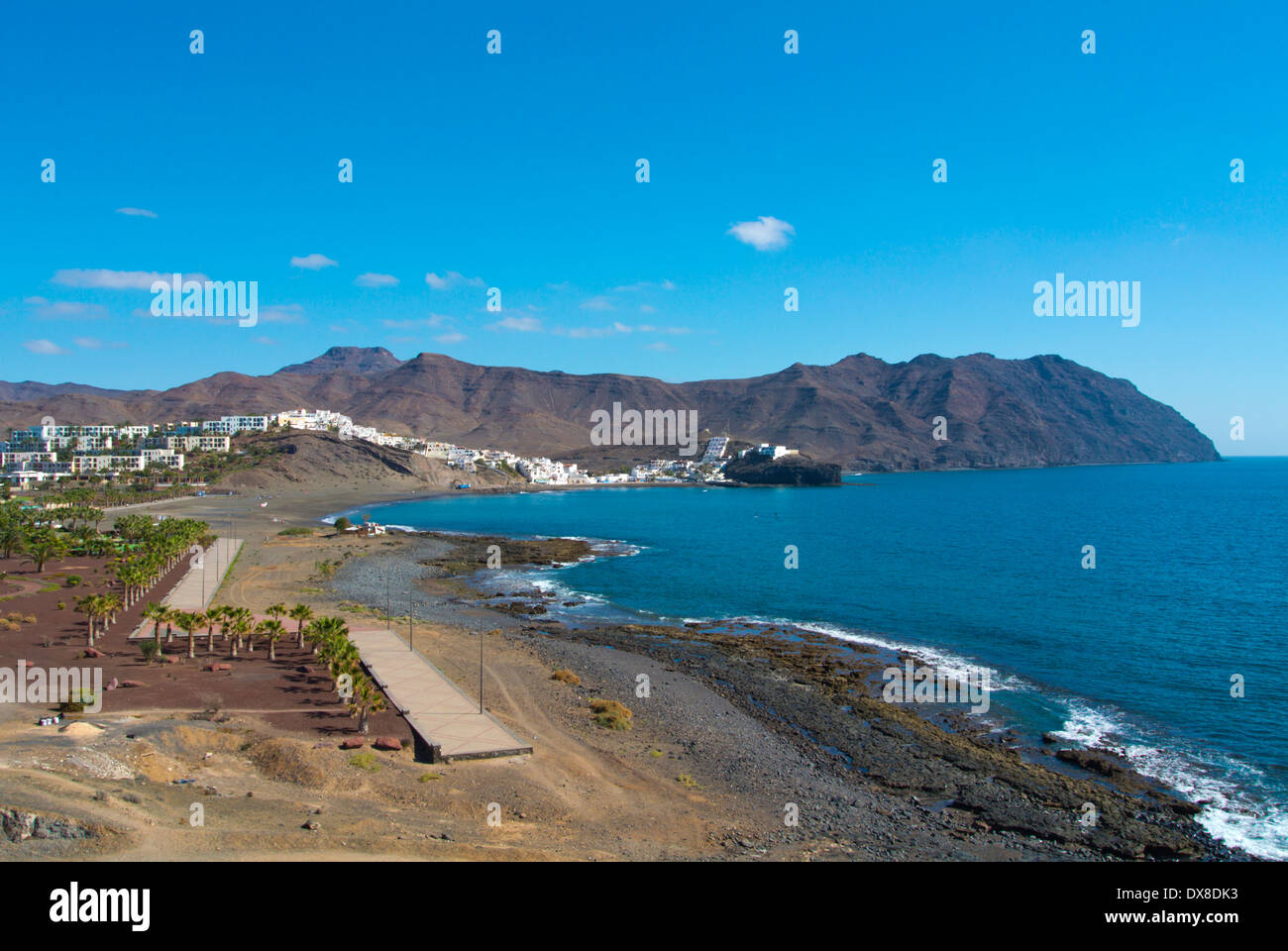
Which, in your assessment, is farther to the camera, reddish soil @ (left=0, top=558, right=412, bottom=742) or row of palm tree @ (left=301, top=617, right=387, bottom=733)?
reddish soil @ (left=0, top=558, right=412, bottom=742)

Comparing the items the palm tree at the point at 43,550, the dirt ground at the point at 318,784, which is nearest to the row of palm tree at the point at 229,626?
the dirt ground at the point at 318,784

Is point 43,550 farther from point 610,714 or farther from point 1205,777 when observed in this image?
point 1205,777

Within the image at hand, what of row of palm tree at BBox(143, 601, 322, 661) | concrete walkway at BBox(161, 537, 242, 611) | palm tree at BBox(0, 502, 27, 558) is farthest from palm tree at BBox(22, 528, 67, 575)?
row of palm tree at BBox(143, 601, 322, 661)

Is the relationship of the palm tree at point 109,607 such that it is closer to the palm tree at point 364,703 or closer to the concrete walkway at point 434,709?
the concrete walkway at point 434,709

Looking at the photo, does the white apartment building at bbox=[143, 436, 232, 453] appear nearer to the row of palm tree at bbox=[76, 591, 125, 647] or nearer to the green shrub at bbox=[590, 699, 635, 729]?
the row of palm tree at bbox=[76, 591, 125, 647]
